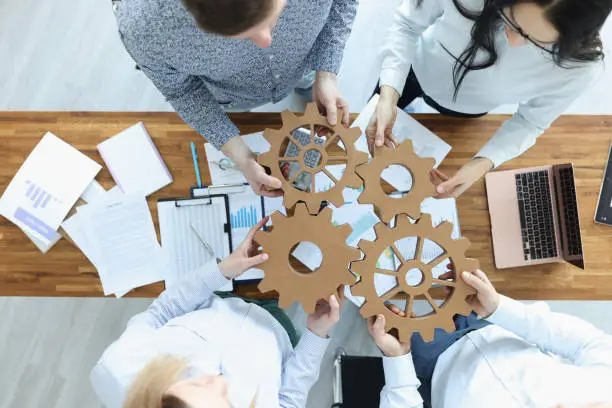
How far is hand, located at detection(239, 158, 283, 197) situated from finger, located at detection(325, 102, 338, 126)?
182mm

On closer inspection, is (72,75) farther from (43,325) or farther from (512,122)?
(512,122)

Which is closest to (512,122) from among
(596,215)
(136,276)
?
(596,215)

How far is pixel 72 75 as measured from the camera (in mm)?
1830

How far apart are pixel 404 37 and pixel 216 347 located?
35.5 inches

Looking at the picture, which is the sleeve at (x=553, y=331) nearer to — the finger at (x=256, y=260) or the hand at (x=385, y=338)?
the hand at (x=385, y=338)

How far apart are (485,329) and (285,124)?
0.73 metres

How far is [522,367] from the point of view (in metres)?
1.03

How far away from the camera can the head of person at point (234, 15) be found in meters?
0.64

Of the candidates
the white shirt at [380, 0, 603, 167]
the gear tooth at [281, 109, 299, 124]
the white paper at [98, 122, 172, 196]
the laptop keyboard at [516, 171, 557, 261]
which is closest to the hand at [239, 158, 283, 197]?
the gear tooth at [281, 109, 299, 124]

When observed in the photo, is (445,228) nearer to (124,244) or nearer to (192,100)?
(192,100)

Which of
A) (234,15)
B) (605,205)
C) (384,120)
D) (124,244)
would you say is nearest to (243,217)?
(124,244)

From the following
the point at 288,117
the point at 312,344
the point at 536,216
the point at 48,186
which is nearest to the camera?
the point at 288,117

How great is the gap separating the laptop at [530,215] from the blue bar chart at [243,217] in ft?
2.17

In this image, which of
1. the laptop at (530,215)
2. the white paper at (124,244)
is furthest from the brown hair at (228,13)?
the laptop at (530,215)
